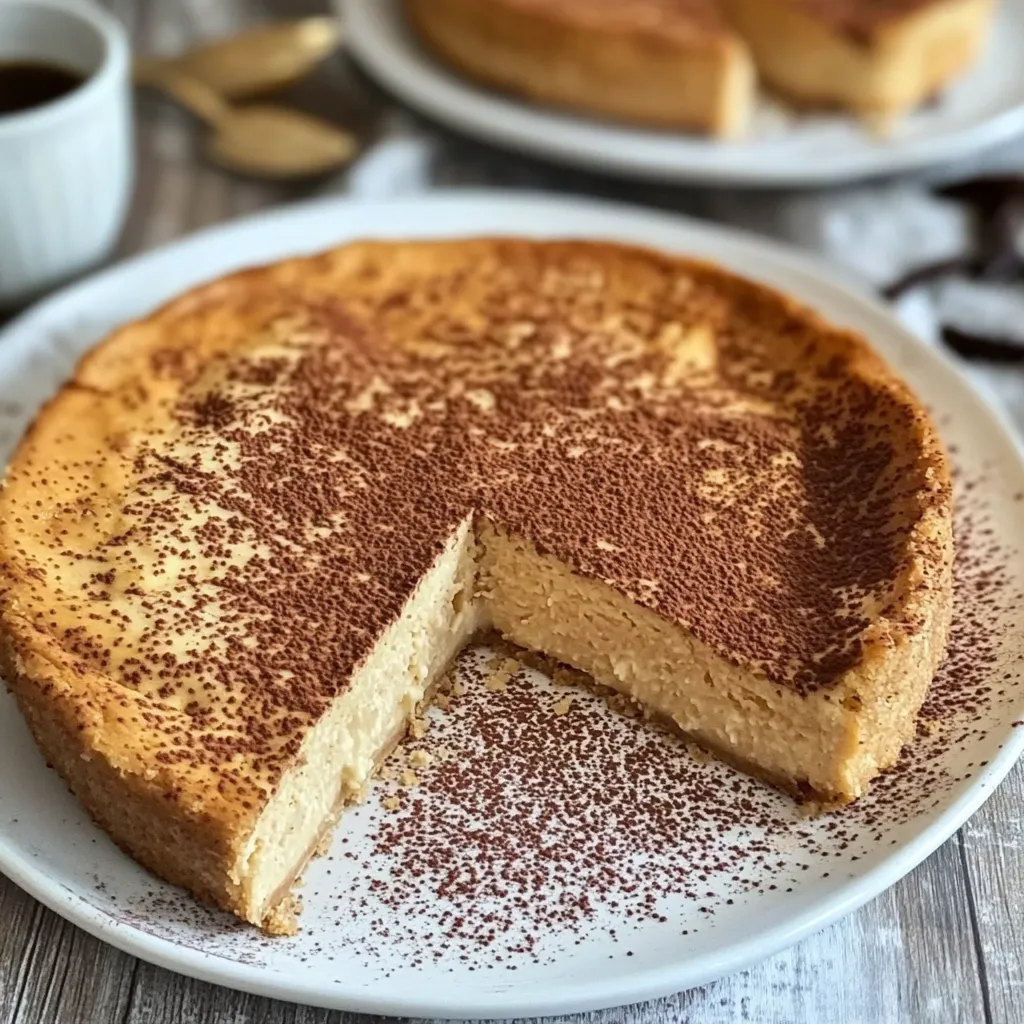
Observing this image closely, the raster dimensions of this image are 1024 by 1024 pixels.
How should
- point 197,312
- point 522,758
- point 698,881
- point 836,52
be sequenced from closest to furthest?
point 698,881
point 522,758
point 197,312
point 836,52

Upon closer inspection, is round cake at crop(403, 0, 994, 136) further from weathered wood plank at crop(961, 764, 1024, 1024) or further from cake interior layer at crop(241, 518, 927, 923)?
weathered wood plank at crop(961, 764, 1024, 1024)

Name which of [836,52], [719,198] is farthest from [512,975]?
[836,52]

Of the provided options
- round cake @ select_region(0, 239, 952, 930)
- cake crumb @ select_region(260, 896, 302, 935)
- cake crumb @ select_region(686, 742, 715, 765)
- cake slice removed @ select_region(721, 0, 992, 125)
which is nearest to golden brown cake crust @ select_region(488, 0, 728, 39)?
cake slice removed @ select_region(721, 0, 992, 125)

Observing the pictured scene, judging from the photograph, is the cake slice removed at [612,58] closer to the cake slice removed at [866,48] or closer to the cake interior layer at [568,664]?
the cake slice removed at [866,48]

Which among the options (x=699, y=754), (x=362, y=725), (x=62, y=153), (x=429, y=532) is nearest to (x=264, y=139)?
(x=62, y=153)

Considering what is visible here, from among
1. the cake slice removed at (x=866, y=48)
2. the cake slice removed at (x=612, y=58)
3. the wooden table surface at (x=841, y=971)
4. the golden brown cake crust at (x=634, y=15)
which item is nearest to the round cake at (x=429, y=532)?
the wooden table surface at (x=841, y=971)

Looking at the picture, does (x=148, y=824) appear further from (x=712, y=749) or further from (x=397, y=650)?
(x=712, y=749)

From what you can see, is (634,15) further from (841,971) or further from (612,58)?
(841,971)
